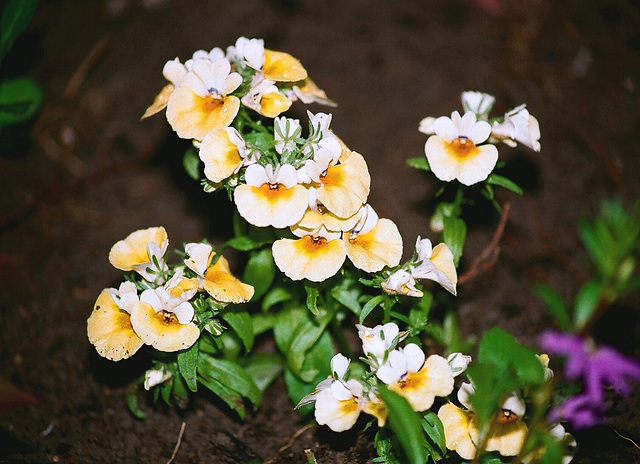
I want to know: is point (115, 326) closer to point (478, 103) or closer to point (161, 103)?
point (161, 103)

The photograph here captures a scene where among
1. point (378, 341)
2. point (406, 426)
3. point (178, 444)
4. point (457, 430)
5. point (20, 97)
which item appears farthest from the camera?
point (20, 97)

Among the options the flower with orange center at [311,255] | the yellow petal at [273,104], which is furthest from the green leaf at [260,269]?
the yellow petal at [273,104]

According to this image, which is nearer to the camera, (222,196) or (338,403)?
(338,403)

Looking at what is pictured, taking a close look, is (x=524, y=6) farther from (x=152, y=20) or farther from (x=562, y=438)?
(x=562, y=438)

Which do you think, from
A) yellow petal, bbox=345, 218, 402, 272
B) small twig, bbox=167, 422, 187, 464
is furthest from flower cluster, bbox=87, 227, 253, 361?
small twig, bbox=167, 422, 187, 464

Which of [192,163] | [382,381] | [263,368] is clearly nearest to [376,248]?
[382,381]

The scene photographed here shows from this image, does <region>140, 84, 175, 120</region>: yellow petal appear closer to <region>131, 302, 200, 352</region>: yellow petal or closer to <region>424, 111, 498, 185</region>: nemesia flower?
<region>131, 302, 200, 352</region>: yellow petal

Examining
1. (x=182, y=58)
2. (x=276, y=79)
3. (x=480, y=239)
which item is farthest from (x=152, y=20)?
(x=480, y=239)
